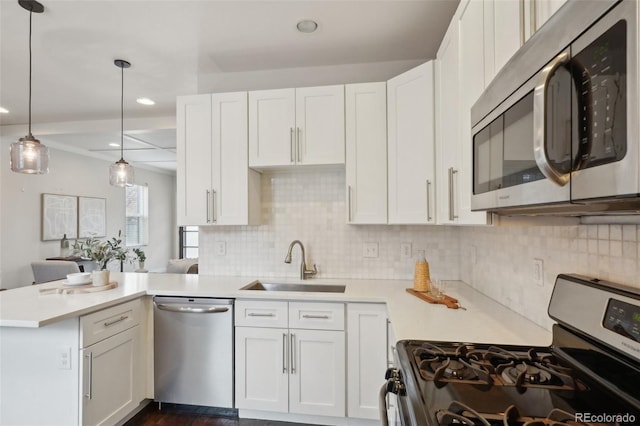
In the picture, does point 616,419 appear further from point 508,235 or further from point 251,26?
point 251,26

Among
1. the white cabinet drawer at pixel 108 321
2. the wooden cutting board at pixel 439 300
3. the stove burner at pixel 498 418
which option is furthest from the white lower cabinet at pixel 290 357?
the stove burner at pixel 498 418

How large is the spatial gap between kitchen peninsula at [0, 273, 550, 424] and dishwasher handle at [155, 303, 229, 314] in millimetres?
80

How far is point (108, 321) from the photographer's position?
6.24ft

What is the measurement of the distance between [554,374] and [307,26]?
2.28 meters

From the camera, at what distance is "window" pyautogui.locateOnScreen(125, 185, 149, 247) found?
680 cm

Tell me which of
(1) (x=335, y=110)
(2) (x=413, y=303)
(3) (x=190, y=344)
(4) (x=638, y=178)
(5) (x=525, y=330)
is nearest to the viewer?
(4) (x=638, y=178)

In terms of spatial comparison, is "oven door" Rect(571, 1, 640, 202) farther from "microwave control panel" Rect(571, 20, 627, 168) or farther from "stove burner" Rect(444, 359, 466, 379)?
"stove burner" Rect(444, 359, 466, 379)

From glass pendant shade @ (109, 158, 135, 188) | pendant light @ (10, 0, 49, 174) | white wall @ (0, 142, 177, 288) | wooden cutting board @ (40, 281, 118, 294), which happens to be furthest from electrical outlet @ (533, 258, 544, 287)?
white wall @ (0, 142, 177, 288)

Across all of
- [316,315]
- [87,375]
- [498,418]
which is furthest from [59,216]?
[498,418]

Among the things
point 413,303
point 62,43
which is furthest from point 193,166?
point 413,303

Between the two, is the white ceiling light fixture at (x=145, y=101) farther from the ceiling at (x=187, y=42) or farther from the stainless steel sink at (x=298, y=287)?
the stainless steel sink at (x=298, y=287)

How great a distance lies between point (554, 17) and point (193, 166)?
2.39 m

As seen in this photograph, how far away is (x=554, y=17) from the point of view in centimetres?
64

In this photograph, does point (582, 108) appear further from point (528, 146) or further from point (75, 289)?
point (75, 289)
